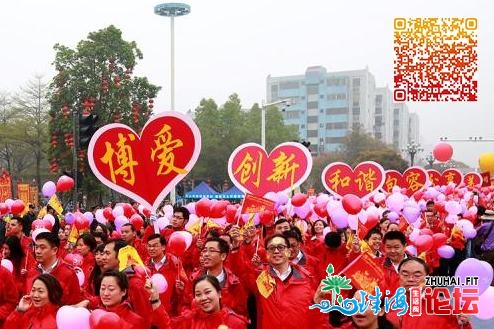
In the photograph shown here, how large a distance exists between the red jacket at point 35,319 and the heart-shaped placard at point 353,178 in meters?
7.70

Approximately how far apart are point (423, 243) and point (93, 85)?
17.3 metres

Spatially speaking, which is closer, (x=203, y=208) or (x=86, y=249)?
(x=86, y=249)

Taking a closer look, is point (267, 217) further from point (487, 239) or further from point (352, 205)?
point (487, 239)

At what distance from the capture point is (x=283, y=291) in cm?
414

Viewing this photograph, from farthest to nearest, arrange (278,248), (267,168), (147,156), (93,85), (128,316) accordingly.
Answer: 1. (93,85)
2. (267,168)
3. (147,156)
4. (278,248)
5. (128,316)

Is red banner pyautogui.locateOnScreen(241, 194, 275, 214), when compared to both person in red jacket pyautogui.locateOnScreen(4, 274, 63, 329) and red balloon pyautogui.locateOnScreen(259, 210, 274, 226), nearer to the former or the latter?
red balloon pyautogui.locateOnScreen(259, 210, 274, 226)

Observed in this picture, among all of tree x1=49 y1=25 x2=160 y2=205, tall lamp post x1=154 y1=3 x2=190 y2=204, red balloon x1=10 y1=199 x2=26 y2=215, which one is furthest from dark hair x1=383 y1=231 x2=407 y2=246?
tree x1=49 y1=25 x2=160 y2=205

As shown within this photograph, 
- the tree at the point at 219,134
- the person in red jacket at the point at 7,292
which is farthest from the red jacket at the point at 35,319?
the tree at the point at 219,134

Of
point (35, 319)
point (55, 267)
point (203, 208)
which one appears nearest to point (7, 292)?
point (55, 267)

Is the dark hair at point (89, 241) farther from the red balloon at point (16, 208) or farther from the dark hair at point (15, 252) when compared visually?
the red balloon at point (16, 208)

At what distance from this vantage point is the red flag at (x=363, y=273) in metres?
3.39

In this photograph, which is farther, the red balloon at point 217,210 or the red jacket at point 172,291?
the red balloon at point 217,210

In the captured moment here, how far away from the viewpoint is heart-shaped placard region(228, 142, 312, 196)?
8.61 m

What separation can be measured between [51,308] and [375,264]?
1971 mm
